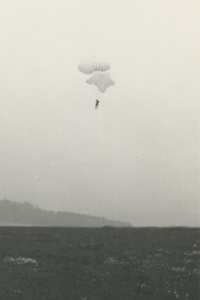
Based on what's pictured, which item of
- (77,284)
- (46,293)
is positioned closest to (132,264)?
(77,284)

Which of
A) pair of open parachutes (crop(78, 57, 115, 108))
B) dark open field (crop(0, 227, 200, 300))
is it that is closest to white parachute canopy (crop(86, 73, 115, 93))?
pair of open parachutes (crop(78, 57, 115, 108))

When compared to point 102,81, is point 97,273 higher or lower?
lower

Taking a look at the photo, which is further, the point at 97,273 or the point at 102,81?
the point at 102,81

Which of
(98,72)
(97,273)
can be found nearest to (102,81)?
(98,72)

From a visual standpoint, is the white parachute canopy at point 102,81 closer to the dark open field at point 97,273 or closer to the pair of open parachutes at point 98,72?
the pair of open parachutes at point 98,72

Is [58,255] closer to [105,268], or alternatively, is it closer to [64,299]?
[105,268]

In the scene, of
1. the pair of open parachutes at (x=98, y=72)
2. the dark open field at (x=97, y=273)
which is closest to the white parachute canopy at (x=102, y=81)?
the pair of open parachutes at (x=98, y=72)

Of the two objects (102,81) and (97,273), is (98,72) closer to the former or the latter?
(102,81)

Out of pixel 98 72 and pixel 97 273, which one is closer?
pixel 97 273

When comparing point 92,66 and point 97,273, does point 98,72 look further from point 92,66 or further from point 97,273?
point 97,273
